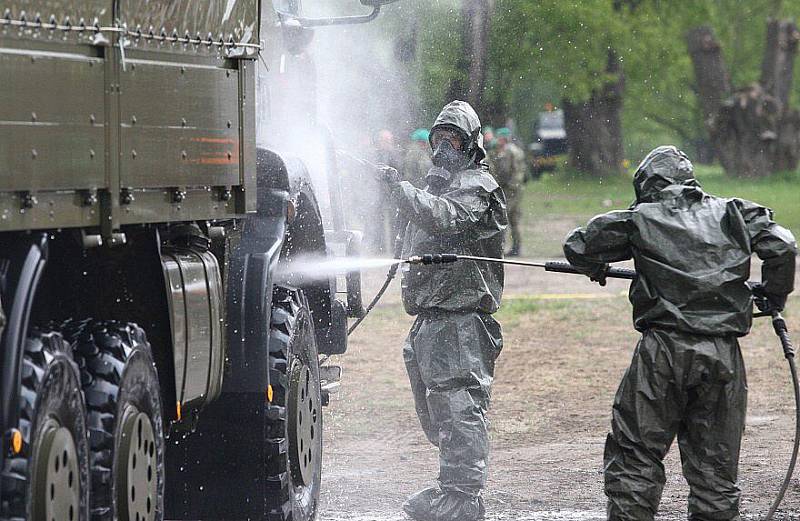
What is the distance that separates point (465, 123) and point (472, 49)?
14.4 meters

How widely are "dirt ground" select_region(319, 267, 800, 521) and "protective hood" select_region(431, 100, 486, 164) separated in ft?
5.56

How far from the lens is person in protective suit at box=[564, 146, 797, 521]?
6.46 meters

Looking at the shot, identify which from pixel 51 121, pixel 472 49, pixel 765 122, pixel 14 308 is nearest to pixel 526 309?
pixel 472 49

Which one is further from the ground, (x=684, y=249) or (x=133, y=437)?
(x=684, y=249)

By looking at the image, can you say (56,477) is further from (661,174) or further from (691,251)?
(661,174)

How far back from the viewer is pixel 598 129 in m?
40.6

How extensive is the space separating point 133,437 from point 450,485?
2.86 m

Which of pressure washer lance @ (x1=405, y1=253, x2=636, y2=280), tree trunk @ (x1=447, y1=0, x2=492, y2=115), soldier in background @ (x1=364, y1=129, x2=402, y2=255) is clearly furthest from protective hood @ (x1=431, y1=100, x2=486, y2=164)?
tree trunk @ (x1=447, y1=0, x2=492, y2=115)

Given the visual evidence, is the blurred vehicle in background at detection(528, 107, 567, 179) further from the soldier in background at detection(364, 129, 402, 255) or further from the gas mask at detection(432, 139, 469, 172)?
the gas mask at detection(432, 139, 469, 172)

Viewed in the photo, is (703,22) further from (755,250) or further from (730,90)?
(755,250)

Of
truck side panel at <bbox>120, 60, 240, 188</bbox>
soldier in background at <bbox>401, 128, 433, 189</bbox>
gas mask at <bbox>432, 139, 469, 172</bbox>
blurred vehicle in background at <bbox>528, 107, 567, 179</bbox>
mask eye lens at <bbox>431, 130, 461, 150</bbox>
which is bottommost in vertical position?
blurred vehicle in background at <bbox>528, 107, 567, 179</bbox>

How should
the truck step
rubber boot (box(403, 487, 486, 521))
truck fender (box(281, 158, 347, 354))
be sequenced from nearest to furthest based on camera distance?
truck fender (box(281, 158, 347, 354)), rubber boot (box(403, 487, 486, 521)), the truck step

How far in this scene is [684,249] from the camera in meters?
6.48

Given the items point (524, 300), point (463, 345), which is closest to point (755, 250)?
point (463, 345)
